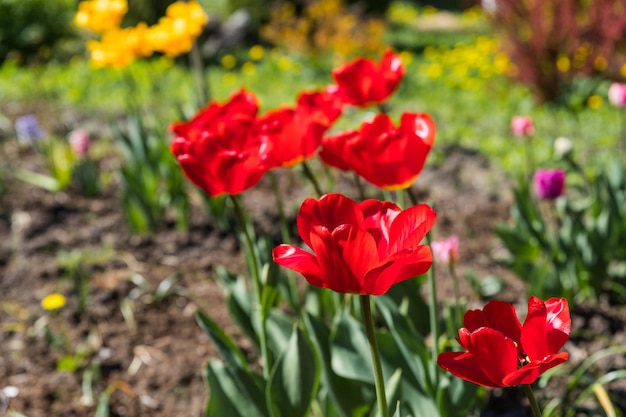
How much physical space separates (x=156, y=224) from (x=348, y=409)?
6.17 ft

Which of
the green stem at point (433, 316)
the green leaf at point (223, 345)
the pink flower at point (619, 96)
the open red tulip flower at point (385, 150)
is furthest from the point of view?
the pink flower at point (619, 96)

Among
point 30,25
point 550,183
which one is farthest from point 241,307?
point 30,25

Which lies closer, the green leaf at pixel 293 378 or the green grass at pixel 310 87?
the green leaf at pixel 293 378

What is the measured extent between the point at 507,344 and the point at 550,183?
1.36 meters

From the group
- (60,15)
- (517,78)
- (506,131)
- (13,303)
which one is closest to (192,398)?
(13,303)

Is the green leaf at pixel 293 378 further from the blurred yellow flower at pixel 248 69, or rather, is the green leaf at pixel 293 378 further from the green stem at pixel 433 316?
the blurred yellow flower at pixel 248 69

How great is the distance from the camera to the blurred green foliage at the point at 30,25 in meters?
8.95

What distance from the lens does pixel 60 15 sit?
9.64m

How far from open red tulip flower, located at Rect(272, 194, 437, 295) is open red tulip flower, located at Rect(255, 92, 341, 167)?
54 centimetres

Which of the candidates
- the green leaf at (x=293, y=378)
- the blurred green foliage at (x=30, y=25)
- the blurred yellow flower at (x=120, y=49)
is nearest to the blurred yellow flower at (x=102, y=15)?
the blurred yellow flower at (x=120, y=49)

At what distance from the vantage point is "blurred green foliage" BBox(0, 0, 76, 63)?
8.95 m

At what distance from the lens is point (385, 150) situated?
1431 millimetres

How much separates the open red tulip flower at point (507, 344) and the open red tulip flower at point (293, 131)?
2.28ft

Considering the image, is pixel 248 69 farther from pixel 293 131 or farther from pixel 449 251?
pixel 293 131
